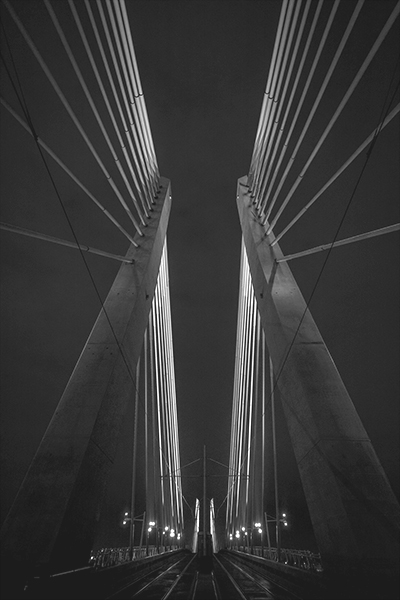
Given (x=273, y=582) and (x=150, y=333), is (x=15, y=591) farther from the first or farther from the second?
(x=150, y=333)

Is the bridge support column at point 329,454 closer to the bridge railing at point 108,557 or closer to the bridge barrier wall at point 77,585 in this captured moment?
the bridge barrier wall at point 77,585

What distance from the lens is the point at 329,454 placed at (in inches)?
304

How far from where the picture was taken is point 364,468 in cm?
749

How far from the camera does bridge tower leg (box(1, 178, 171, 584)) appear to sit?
6.56 m

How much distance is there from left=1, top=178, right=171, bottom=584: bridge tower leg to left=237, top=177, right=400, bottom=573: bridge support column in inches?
146

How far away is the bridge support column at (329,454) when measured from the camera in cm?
679

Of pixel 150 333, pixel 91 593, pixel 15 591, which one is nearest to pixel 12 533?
pixel 15 591

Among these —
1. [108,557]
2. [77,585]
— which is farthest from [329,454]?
[108,557]

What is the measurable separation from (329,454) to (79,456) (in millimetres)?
4600

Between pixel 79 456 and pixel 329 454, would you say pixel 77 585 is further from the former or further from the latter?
pixel 329 454

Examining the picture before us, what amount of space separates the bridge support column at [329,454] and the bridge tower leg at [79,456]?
372 cm

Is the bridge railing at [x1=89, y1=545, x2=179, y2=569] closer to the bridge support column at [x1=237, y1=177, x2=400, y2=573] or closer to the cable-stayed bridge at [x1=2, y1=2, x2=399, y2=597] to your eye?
the cable-stayed bridge at [x1=2, y1=2, x2=399, y2=597]

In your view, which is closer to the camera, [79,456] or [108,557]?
[79,456]

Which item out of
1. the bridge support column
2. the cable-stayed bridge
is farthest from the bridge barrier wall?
the bridge support column
